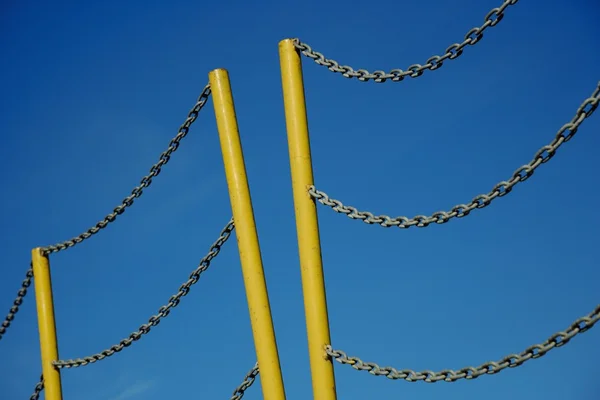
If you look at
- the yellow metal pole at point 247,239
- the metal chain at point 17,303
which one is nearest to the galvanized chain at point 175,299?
the yellow metal pole at point 247,239

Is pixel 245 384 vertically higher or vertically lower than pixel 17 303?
lower

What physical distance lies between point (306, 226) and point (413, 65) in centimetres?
98

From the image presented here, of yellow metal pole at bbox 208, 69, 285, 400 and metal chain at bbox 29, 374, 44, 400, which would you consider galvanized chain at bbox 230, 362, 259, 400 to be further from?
metal chain at bbox 29, 374, 44, 400

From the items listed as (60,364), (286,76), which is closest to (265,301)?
(286,76)

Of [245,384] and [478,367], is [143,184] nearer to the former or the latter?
[245,384]

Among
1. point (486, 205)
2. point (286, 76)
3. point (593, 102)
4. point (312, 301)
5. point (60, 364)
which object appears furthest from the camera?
point (60, 364)

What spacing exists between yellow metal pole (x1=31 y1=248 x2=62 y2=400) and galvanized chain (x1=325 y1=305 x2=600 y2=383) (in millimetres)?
2297

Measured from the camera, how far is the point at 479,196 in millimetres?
3381

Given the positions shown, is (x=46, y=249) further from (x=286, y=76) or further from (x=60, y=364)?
(x=286, y=76)

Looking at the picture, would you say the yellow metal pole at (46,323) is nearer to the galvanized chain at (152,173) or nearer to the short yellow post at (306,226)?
the galvanized chain at (152,173)

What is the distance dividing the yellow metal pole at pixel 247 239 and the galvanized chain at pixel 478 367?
0.35 metres

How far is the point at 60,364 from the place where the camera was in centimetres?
527

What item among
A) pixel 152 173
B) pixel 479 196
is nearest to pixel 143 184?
pixel 152 173

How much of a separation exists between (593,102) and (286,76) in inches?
70.3
